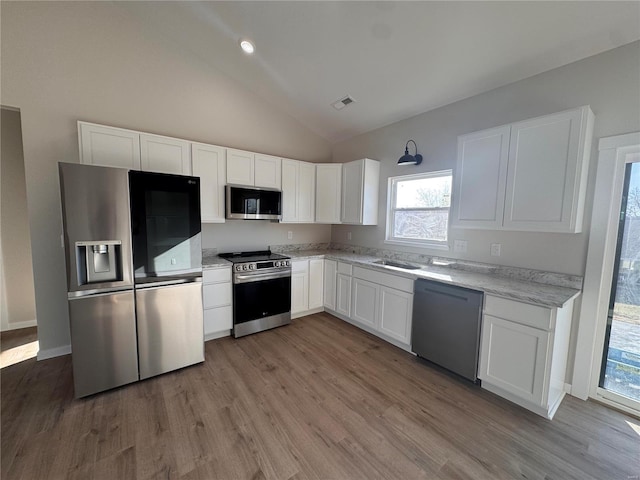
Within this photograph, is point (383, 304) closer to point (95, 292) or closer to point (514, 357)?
point (514, 357)

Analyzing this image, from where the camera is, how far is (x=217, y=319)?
3074mm

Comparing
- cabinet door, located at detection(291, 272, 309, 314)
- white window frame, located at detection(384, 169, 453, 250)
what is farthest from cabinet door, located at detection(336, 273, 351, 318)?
white window frame, located at detection(384, 169, 453, 250)

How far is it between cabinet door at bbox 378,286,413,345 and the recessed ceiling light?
10.1 ft

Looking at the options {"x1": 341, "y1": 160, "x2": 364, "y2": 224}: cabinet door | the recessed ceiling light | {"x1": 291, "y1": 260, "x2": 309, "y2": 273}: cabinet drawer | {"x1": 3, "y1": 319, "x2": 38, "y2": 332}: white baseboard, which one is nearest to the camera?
the recessed ceiling light

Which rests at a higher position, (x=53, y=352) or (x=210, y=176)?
(x=210, y=176)

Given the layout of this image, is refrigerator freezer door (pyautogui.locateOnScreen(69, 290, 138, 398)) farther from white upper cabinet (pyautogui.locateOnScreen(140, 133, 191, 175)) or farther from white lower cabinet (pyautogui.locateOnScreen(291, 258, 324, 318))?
white lower cabinet (pyautogui.locateOnScreen(291, 258, 324, 318))

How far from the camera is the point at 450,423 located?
6.27ft

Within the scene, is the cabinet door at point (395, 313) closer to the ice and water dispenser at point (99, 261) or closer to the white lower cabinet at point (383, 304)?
the white lower cabinet at point (383, 304)

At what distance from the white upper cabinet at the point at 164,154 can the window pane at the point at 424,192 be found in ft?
9.12

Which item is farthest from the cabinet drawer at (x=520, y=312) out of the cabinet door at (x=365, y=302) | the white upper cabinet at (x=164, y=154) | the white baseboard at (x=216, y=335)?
the white upper cabinet at (x=164, y=154)

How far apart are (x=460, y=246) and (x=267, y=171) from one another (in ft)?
8.64

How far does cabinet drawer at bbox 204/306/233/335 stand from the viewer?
3013 mm

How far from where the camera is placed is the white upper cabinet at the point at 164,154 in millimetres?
2771

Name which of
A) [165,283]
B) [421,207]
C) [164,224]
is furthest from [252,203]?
[421,207]
